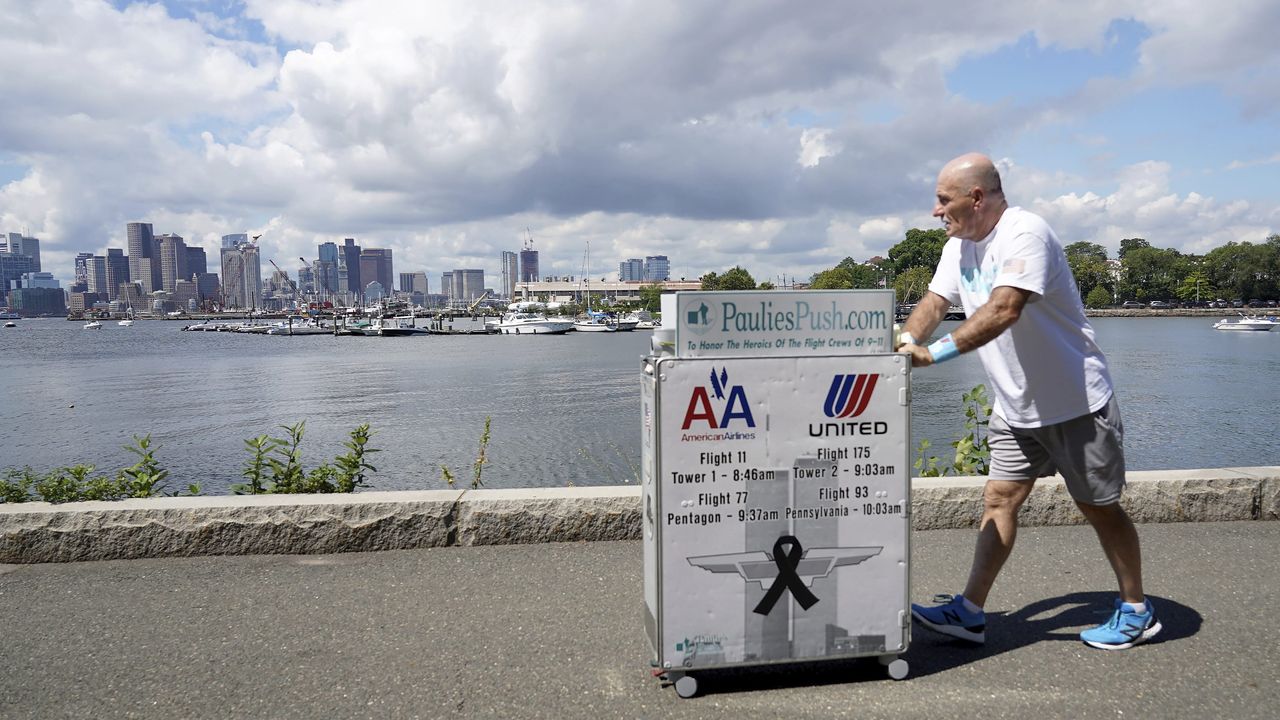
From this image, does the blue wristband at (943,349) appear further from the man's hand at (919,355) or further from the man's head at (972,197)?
the man's head at (972,197)

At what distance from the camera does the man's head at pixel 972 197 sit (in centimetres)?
376

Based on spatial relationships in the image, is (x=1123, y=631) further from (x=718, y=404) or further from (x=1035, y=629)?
(x=718, y=404)

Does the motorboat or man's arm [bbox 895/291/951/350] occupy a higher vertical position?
man's arm [bbox 895/291/951/350]

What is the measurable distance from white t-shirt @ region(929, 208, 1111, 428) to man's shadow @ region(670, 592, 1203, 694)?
0.93m

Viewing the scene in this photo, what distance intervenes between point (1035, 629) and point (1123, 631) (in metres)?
0.37

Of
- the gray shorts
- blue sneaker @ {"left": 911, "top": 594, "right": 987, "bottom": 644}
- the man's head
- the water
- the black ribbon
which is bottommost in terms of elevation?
the water

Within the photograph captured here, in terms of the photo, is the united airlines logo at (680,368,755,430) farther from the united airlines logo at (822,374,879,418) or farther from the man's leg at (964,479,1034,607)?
the man's leg at (964,479,1034,607)

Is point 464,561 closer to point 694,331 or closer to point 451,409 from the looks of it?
point 694,331

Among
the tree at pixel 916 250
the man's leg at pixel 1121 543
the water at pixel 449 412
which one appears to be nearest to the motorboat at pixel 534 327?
the tree at pixel 916 250

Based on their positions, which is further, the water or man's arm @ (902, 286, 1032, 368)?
the water

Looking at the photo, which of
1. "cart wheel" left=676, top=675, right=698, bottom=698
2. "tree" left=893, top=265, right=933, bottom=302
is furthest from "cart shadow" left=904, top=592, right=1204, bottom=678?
"tree" left=893, top=265, right=933, bottom=302

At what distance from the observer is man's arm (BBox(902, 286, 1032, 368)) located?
3.45m

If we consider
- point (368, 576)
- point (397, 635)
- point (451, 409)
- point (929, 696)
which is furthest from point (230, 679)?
point (451, 409)

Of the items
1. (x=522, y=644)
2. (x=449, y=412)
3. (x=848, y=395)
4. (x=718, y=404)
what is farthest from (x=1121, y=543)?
(x=449, y=412)
